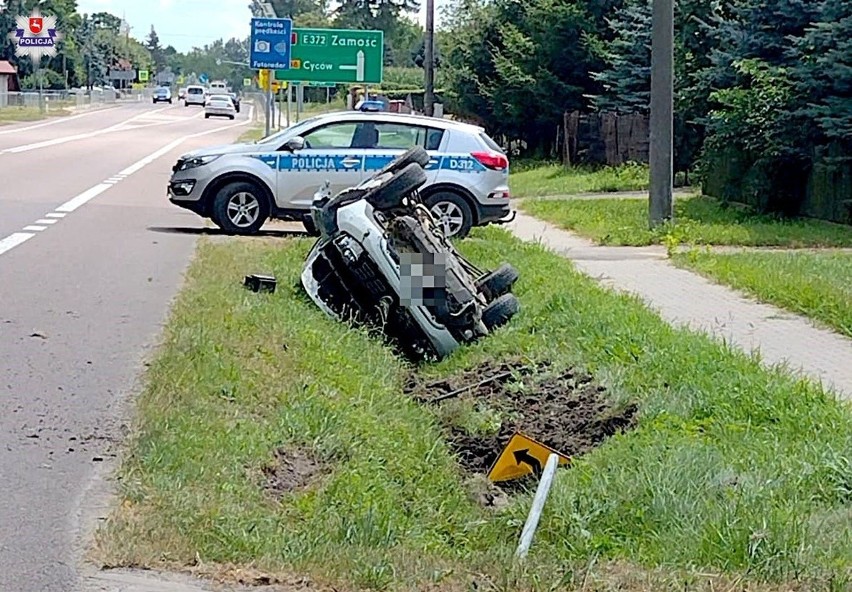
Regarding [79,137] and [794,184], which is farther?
[79,137]

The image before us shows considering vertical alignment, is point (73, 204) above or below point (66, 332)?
above

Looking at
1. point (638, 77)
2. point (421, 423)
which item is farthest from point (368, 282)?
point (638, 77)

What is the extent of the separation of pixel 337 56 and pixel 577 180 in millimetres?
10465

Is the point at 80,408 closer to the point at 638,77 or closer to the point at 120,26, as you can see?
the point at 638,77

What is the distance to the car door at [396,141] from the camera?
18036 mm

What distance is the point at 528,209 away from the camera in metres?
24.9

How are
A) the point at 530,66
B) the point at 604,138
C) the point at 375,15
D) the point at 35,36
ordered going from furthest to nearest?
the point at 375,15
the point at 35,36
the point at 530,66
the point at 604,138

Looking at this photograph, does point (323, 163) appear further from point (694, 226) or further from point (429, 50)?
point (429, 50)

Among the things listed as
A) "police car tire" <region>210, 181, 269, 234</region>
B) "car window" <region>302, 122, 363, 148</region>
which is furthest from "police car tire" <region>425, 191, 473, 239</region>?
"police car tire" <region>210, 181, 269, 234</region>

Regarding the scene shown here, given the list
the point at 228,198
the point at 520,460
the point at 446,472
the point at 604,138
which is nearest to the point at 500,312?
the point at 446,472

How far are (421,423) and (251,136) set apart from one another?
139 ft

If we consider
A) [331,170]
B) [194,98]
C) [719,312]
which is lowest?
[719,312]

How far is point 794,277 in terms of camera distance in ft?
46.4

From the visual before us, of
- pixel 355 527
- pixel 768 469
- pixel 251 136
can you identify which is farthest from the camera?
pixel 251 136
